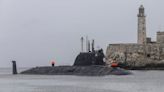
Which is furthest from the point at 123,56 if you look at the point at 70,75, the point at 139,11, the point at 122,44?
the point at 70,75

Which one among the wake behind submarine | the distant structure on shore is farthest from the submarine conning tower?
the distant structure on shore

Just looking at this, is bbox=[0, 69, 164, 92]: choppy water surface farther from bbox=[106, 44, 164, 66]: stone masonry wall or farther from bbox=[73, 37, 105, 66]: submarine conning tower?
bbox=[106, 44, 164, 66]: stone masonry wall

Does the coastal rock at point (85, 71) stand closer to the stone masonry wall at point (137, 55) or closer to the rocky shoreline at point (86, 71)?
the rocky shoreline at point (86, 71)

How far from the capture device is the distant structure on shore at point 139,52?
11075 cm

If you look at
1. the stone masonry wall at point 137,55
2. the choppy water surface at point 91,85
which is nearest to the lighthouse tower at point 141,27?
the stone masonry wall at point 137,55

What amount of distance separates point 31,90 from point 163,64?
198 feet

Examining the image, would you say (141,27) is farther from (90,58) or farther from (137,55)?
(90,58)

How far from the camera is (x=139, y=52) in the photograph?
11075 cm

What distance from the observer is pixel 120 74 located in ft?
259

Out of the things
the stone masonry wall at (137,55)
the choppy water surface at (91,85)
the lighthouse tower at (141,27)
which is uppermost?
the lighthouse tower at (141,27)

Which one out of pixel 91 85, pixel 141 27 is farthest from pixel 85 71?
pixel 141 27

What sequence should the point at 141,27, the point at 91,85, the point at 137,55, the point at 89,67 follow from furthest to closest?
1. the point at 141,27
2. the point at 137,55
3. the point at 89,67
4. the point at 91,85

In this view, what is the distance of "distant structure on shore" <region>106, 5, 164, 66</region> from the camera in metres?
111

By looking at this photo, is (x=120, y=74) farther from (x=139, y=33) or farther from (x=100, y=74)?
(x=139, y=33)
